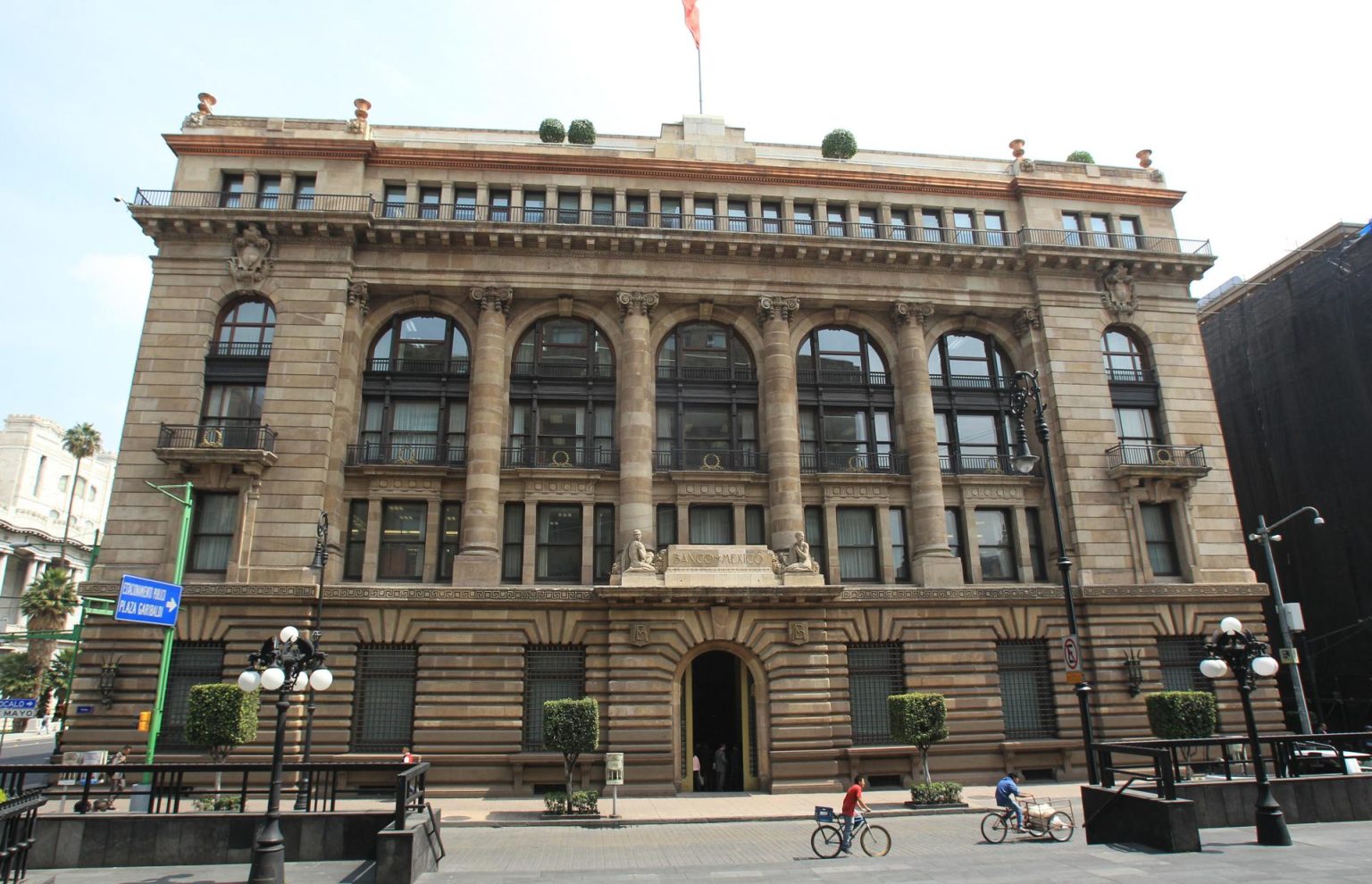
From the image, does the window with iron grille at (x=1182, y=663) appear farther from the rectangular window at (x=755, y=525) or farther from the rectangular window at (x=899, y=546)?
the rectangular window at (x=755, y=525)

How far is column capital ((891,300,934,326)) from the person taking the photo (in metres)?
33.2

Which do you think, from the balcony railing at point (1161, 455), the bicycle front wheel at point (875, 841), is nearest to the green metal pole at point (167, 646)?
the bicycle front wheel at point (875, 841)

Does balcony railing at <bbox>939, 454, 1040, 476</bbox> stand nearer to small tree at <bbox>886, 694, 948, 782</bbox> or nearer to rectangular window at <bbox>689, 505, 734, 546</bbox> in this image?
rectangular window at <bbox>689, 505, 734, 546</bbox>

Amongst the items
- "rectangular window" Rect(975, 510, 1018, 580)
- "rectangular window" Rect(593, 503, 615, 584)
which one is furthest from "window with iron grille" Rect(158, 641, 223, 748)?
"rectangular window" Rect(975, 510, 1018, 580)

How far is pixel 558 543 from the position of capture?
30.3m

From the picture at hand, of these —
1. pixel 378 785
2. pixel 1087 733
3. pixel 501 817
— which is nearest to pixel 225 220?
pixel 378 785

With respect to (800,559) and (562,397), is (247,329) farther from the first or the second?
(800,559)

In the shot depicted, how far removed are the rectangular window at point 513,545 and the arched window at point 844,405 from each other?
11.4 m

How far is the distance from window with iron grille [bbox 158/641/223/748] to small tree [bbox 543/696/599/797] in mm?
12029

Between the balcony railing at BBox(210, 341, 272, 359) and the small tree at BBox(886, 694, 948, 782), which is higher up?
the balcony railing at BBox(210, 341, 272, 359)

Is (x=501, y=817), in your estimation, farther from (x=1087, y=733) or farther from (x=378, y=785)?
(x=1087, y=733)

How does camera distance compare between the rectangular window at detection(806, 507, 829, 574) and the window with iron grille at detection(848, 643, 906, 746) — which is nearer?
the window with iron grille at detection(848, 643, 906, 746)

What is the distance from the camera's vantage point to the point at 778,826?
2153cm

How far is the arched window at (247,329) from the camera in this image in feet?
100
